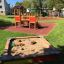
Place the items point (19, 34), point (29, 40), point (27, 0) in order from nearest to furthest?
point (29, 40) < point (19, 34) < point (27, 0)

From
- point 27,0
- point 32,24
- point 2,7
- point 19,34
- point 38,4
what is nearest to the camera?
point 19,34

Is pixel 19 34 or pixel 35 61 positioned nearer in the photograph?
pixel 35 61

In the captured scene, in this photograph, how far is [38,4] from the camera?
2375 inches

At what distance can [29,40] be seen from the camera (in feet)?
45.7

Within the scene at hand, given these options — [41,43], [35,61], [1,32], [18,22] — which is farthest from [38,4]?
[35,61]

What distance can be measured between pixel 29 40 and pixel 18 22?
732cm

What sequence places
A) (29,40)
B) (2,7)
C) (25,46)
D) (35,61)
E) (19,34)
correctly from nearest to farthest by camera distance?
(35,61) → (25,46) → (29,40) → (19,34) → (2,7)

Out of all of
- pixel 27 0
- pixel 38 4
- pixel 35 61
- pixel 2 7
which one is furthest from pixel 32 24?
pixel 2 7

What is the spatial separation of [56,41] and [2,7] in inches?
2913

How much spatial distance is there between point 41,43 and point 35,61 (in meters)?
4.25

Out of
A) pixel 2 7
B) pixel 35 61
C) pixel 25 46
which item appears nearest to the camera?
pixel 35 61

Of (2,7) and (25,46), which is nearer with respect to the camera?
(25,46)

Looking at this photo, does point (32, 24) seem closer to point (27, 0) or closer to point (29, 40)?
point (29, 40)

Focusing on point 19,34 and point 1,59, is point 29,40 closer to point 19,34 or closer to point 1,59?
point 19,34
